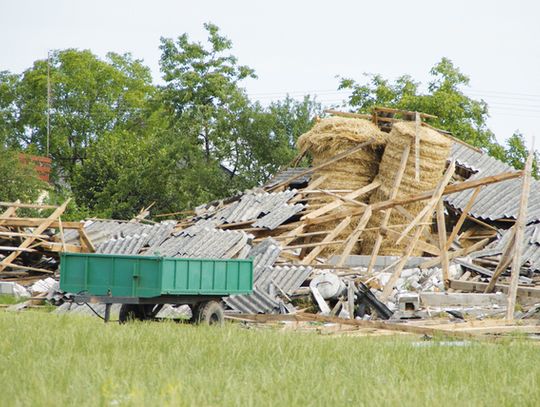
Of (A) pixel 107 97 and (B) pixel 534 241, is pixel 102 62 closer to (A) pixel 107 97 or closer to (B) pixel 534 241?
(A) pixel 107 97

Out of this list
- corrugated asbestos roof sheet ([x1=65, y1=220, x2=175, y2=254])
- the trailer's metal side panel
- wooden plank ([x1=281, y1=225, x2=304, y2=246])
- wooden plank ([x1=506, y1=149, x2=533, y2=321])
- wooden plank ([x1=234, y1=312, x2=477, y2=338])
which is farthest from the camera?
corrugated asbestos roof sheet ([x1=65, y1=220, x2=175, y2=254])

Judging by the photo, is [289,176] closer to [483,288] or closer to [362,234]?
[362,234]

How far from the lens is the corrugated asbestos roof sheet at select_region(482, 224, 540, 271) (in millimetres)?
26252

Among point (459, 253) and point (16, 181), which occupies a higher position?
point (16, 181)

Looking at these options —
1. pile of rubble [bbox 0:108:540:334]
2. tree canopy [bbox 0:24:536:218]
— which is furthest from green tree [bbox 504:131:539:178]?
pile of rubble [bbox 0:108:540:334]

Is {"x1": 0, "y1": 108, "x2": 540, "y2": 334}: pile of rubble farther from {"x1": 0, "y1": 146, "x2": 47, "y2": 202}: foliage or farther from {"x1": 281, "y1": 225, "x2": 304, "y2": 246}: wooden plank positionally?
{"x1": 0, "y1": 146, "x2": 47, "y2": 202}: foliage

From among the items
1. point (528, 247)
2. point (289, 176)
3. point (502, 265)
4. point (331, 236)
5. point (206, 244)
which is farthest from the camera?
point (289, 176)

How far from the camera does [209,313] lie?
18.0 meters

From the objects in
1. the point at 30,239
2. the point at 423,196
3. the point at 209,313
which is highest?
the point at 423,196

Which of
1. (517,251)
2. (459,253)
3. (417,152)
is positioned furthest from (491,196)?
(517,251)

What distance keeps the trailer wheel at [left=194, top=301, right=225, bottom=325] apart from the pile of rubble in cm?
404

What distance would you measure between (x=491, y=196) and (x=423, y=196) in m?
6.57

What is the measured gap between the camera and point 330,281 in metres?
23.0

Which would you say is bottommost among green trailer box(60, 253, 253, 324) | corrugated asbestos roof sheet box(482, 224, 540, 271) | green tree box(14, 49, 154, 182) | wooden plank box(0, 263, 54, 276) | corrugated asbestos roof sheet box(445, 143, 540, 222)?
wooden plank box(0, 263, 54, 276)
